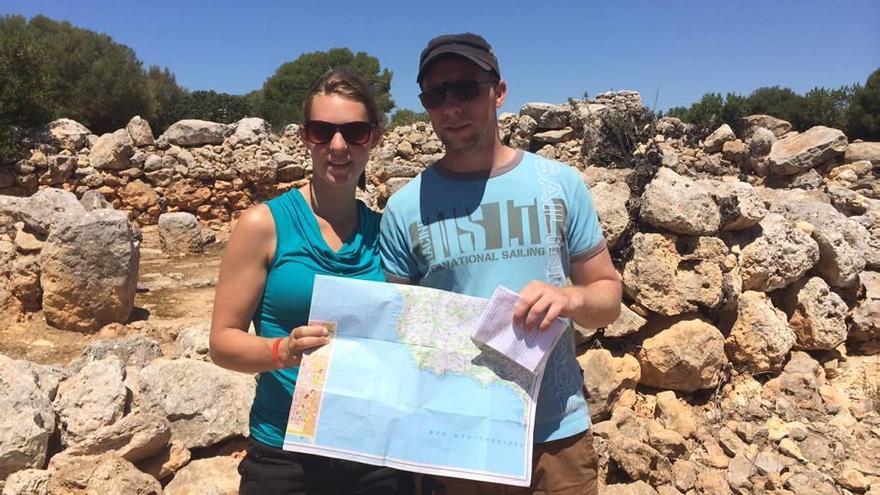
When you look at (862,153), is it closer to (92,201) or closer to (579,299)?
(579,299)

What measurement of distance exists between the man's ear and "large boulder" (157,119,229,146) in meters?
13.0

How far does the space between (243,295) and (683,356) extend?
3.04 metres

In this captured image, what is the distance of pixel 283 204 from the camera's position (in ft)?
6.32

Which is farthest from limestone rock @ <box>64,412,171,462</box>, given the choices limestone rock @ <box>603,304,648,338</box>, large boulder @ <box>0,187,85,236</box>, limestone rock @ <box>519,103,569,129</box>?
limestone rock @ <box>519,103,569,129</box>

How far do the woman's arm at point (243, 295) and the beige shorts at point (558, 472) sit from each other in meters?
0.83

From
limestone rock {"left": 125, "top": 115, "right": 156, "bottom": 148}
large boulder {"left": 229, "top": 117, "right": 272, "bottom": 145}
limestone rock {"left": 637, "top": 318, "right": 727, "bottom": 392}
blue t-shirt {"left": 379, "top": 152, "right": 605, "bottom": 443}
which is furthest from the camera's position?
large boulder {"left": 229, "top": 117, "right": 272, "bottom": 145}

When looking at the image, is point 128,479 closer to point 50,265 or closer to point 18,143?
point 50,265

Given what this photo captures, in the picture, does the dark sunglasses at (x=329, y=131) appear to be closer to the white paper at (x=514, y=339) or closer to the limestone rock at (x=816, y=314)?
the white paper at (x=514, y=339)

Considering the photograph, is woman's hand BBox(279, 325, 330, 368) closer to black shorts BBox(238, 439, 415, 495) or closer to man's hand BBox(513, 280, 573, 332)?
black shorts BBox(238, 439, 415, 495)

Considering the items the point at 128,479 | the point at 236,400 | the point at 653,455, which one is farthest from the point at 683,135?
the point at 128,479

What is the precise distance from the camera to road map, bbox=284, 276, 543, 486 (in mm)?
1666

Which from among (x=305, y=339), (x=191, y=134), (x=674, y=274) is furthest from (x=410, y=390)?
(x=191, y=134)

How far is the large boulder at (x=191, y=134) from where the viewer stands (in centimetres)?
1349

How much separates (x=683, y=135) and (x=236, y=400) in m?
7.60
